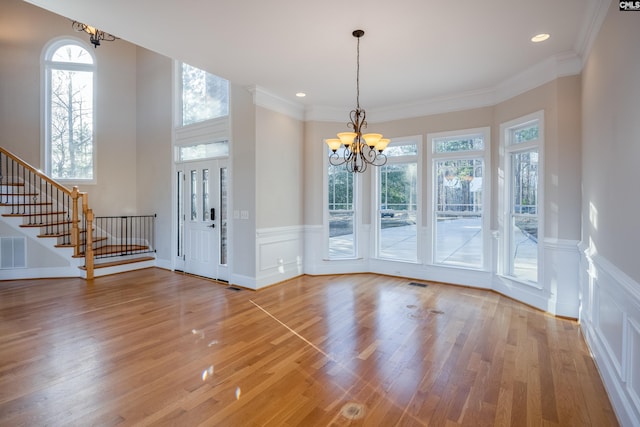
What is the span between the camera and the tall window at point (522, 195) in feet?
13.5

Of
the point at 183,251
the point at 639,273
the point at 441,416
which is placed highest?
the point at 639,273

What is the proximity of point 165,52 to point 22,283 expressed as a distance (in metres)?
4.70

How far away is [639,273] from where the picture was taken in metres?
1.75

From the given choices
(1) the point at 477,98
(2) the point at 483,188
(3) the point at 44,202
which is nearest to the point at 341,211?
(2) the point at 483,188

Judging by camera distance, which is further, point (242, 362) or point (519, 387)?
point (242, 362)

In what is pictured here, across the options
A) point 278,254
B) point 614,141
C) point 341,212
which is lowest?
point 278,254

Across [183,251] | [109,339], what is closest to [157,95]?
[183,251]

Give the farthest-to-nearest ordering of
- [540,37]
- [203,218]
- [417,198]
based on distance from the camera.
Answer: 1. [203,218]
2. [417,198]
3. [540,37]

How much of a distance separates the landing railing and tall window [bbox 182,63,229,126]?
244 cm

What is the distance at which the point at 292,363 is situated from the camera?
2.64m

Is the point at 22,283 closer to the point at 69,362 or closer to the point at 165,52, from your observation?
the point at 69,362

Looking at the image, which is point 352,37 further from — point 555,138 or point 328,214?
point 328,214

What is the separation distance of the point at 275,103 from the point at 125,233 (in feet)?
15.6

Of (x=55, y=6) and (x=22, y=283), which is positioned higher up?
(x=55, y=6)
